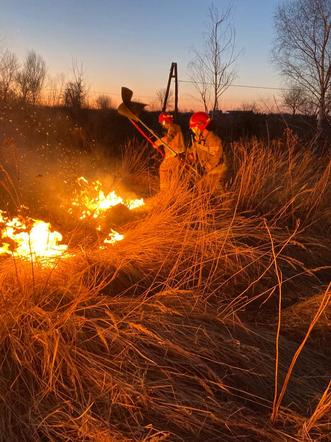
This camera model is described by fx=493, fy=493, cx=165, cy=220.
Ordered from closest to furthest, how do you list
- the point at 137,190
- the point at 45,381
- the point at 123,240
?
the point at 45,381 < the point at 123,240 < the point at 137,190

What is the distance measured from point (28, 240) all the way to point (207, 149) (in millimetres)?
3764

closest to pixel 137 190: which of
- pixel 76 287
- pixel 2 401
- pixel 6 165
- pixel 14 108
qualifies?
pixel 6 165

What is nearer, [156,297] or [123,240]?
[156,297]

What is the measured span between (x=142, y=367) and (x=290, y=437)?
32.6 inches

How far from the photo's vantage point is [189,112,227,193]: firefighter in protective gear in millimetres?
6879

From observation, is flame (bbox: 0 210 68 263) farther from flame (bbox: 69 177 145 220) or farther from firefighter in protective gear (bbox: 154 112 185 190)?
firefighter in protective gear (bbox: 154 112 185 190)

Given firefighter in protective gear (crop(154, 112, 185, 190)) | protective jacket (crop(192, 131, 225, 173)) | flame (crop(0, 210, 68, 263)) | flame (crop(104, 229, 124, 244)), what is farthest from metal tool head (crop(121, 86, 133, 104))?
flame (crop(0, 210, 68, 263))

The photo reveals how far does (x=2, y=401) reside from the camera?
2.44m

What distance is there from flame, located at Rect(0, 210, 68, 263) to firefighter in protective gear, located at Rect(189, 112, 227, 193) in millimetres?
2873

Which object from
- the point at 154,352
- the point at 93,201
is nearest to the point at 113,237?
the point at 93,201

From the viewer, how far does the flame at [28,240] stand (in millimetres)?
4043

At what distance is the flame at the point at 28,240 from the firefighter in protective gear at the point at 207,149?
2873 mm

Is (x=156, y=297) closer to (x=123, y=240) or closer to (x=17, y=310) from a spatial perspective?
(x=17, y=310)

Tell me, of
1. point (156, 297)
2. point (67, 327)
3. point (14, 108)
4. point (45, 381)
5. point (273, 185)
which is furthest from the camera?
point (14, 108)
